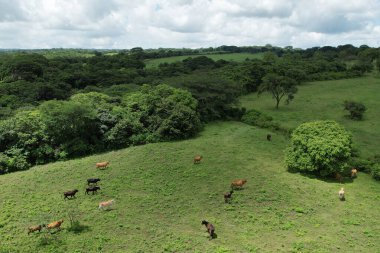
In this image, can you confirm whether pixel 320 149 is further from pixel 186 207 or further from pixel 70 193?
pixel 70 193

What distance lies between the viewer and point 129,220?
Answer: 24672mm

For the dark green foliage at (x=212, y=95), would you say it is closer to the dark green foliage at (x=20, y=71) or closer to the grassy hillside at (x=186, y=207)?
the grassy hillside at (x=186, y=207)

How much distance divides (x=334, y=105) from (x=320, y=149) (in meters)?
37.7

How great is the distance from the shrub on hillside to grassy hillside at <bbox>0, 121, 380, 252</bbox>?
4.52 ft

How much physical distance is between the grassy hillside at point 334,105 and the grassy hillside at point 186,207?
15311 millimetres

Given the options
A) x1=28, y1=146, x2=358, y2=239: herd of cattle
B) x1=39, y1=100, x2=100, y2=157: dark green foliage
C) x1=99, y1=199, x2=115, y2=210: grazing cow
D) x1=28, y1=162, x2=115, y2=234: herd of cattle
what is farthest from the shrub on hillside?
x1=39, y1=100, x2=100, y2=157: dark green foliage

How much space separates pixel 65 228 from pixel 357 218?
2142 centimetres

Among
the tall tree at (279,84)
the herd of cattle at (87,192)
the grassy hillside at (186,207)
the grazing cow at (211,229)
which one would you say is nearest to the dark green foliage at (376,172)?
the grassy hillside at (186,207)

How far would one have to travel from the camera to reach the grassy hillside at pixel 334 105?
48562mm

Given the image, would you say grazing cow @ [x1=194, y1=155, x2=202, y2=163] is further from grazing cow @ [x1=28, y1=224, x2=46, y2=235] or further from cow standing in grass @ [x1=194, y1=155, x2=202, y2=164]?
grazing cow @ [x1=28, y1=224, x2=46, y2=235]

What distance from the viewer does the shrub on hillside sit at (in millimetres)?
32625

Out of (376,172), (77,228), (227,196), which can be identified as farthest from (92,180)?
(376,172)

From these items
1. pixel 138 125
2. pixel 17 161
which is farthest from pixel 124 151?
pixel 17 161

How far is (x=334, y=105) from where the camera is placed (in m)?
66.6
